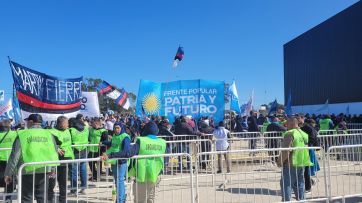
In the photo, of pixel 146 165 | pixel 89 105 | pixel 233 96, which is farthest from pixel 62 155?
pixel 233 96

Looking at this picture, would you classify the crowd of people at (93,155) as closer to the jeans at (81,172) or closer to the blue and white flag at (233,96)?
the jeans at (81,172)

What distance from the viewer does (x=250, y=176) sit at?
11.2 meters

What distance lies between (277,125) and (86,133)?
6542 mm

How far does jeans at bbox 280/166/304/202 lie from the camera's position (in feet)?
23.8

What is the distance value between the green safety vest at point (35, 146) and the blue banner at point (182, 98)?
7.64m

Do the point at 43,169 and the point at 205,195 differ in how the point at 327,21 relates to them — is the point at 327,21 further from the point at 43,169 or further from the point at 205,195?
the point at 43,169

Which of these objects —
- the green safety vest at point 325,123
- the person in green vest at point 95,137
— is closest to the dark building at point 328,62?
the green safety vest at point 325,123

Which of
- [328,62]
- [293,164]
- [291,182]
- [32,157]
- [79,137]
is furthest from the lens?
[328,62]

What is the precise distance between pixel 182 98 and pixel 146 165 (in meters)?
7.29

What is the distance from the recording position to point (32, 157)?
6.10m

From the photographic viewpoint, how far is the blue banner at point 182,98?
13484mm

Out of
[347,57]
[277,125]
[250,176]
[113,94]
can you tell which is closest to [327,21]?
[347,57]

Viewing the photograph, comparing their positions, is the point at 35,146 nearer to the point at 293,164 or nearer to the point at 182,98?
the point at 293,164

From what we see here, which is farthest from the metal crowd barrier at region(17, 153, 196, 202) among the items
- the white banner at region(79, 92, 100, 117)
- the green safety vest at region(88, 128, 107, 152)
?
the white banner at region(79, 92, 100, 117)
